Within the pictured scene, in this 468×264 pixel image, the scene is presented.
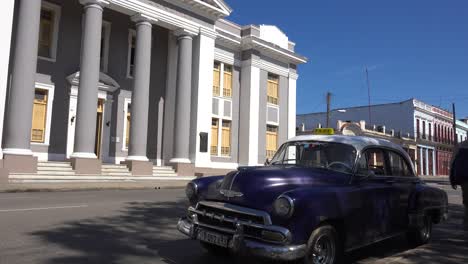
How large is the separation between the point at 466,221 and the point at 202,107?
1703cm

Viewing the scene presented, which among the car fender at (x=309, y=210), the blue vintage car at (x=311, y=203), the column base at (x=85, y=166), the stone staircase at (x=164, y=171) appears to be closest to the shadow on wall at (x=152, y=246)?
the blue vintage car at (x=311, y=203)

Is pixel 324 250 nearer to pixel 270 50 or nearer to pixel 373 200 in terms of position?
pixel 373 200

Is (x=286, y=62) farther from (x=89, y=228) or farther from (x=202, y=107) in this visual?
(x=89, y=228)

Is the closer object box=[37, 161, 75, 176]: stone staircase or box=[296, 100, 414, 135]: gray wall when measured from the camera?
box=[37, 161, 75, 176]: stone staircase

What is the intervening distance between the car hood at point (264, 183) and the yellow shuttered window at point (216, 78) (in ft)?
68.4

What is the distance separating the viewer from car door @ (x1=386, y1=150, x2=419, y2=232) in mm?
6297

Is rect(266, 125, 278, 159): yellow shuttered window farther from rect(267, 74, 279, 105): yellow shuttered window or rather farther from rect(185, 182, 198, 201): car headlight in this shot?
rect(185, 182, 198, 201): car headlight

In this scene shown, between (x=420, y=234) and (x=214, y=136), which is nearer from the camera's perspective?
(x=420, y=234)

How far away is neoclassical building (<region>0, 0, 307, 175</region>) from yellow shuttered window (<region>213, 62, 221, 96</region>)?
0.06 meters

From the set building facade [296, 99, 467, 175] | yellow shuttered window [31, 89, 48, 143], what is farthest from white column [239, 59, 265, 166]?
building facade [296, 99, 467, 175]

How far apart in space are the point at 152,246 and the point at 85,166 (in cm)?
1217

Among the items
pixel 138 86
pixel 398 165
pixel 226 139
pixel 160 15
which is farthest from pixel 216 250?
pixel 226 139

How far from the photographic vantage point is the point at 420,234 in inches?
271

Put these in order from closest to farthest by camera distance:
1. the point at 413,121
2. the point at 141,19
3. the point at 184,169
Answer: the point at 141,19
the point at 184,169
the point at 413,121
